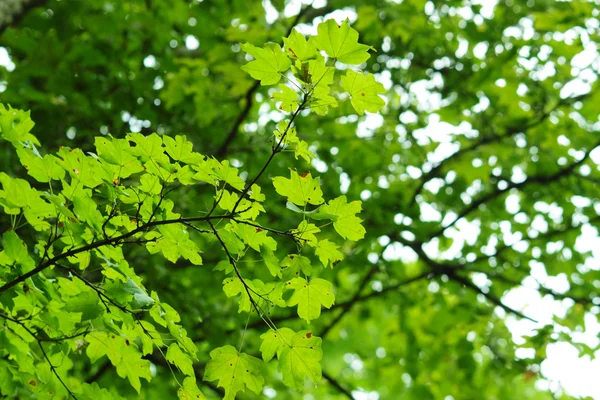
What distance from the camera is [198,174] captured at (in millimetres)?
1396

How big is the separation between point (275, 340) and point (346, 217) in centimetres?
37

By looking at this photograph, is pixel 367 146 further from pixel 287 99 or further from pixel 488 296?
pixel 287 99

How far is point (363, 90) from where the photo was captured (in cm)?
146

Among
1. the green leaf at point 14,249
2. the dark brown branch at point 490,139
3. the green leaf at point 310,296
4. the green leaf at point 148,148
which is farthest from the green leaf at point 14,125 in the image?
the dark brown branch at point 490,139

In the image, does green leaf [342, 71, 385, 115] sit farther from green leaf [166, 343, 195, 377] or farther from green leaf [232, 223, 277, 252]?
green leaf [166, 343, 195, 377]

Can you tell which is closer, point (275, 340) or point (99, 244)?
point (99, 244)

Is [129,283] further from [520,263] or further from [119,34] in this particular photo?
[520,263]

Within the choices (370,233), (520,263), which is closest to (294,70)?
(370,233)

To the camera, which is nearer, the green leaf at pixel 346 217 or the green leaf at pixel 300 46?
the green leaf at pixel 300 46

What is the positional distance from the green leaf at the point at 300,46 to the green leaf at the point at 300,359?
0.66 meters

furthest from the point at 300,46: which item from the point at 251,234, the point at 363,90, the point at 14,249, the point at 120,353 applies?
the point at 120,353

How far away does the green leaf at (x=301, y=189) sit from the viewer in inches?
55.9

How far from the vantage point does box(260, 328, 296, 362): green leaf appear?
153 centimetres

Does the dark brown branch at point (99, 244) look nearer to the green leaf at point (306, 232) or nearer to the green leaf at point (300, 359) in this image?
the green leaf at point (306, 232)
